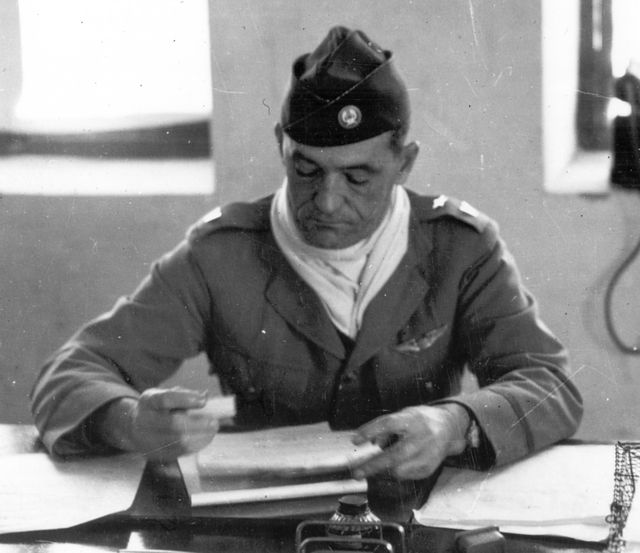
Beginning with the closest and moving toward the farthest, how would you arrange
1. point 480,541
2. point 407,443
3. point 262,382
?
point 480,541
point 407,443
point 262,382

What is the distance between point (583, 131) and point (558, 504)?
1.53 ft

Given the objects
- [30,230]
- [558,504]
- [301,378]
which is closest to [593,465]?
[558,504]

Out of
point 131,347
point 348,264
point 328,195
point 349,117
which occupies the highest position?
point 349,117

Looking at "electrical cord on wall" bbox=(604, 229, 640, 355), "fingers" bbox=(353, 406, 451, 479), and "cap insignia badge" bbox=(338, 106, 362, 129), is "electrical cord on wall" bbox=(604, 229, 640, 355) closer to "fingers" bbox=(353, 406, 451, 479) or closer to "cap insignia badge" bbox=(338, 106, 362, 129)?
"fingers" bbox=(353, 406, 451, 479)

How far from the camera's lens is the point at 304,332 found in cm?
120

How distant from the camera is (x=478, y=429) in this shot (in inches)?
41.4

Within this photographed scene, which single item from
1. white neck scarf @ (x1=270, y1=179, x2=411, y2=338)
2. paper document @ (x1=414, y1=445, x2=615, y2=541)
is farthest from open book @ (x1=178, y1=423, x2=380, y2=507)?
white neck scarf @ (x1=270, y1=179, x2=411, y2=338)

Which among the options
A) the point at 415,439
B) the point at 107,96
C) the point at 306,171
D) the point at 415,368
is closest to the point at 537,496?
the point at 415,439

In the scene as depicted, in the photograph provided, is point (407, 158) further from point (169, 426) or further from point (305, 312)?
point (169, 426)

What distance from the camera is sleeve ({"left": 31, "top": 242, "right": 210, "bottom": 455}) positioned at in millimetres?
1129

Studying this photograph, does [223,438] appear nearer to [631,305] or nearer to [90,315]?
[90,315]

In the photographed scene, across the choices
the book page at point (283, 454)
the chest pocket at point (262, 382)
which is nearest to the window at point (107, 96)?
the chest pocket at point (262, 382)

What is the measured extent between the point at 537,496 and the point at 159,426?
473mm

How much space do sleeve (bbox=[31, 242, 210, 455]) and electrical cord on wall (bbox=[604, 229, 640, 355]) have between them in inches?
22.2
